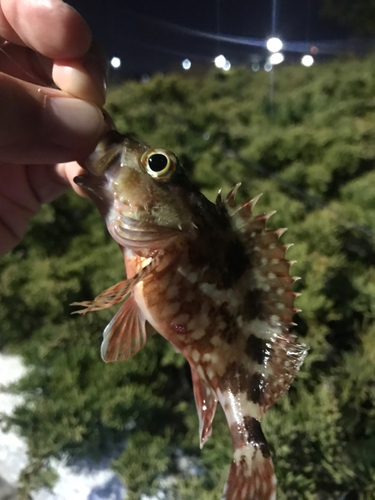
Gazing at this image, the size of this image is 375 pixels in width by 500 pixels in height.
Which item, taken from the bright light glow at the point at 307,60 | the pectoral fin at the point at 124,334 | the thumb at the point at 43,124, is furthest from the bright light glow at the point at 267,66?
the pectoral fin at the point at 124,334

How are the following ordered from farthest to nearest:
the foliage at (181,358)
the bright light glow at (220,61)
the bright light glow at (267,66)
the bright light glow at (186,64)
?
1. the bright light glow at (267,66)
2. the bright light glow at (220,61)
3. the bright light glow at (186,64)
4. the foliage at (181,358)

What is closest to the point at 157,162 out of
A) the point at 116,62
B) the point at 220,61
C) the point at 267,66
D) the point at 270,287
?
the point at 270,287

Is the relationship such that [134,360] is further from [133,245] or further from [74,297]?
[133,245]

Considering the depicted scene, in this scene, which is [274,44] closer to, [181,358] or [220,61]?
[220,61]

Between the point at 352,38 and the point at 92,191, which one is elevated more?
the point at 352,38

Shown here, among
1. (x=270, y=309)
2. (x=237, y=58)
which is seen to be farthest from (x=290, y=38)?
(x=270, y=309)

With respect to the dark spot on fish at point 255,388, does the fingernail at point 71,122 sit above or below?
above

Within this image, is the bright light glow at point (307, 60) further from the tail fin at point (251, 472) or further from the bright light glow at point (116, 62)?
the tail fin at point (251, 472)
